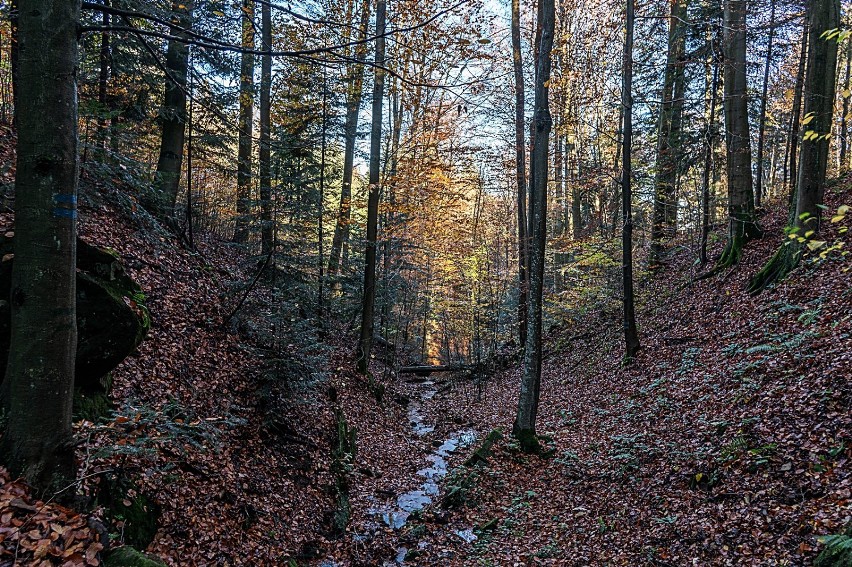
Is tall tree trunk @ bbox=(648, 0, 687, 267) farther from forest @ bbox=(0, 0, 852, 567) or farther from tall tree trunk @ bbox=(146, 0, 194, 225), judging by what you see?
tall tree trunk @ bbox=(146, 0, 194, 225)

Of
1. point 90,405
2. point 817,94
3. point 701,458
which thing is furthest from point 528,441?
point 817,94

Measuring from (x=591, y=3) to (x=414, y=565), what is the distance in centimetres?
2049

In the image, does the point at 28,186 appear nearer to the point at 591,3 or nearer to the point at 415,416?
the point at 415,416

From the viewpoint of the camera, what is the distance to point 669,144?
16.2 meters

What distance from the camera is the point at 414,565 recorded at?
244 inches

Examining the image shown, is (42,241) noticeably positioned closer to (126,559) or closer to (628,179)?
(126,559)

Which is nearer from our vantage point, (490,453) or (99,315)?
(99,315)

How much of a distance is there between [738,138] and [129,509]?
15.3 metres

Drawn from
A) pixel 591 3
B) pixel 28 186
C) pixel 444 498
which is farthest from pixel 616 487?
pixel 591 3

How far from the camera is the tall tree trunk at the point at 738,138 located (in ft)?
39.3

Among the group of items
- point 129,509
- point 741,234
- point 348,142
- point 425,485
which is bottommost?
point 425,485

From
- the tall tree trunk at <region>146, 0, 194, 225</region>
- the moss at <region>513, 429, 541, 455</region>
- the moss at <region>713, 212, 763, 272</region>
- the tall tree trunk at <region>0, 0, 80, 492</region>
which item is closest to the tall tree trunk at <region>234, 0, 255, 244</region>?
the tall tree trunk at <region>146, 0, 194, 225</region>

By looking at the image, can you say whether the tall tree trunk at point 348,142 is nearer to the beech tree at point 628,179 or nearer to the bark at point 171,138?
the bark at point 171,138

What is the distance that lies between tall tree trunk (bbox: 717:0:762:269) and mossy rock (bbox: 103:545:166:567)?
14.3 meters
